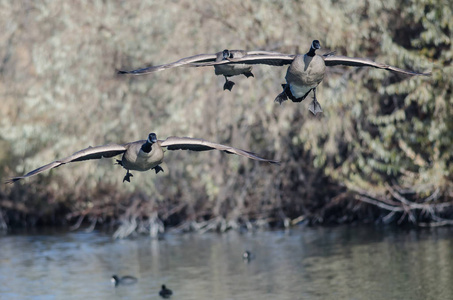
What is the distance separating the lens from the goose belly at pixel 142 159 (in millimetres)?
10211

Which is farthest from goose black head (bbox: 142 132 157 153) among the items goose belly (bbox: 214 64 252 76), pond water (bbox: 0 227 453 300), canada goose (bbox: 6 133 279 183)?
pond water (bbox: 0 227 453 300)

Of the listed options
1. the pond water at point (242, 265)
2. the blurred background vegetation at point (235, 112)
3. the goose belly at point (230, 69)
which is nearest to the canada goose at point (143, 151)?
the goose belly at point (230, 69)

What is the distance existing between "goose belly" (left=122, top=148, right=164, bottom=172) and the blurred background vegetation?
32.9 ft

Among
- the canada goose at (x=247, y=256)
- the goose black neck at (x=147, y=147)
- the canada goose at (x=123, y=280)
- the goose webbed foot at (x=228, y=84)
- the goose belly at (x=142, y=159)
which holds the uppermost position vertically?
the goose webbed foot at (x=228, y=84)

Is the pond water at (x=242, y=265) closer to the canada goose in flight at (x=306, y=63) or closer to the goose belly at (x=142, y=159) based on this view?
the canada goose in flight at (x=306, y=63)

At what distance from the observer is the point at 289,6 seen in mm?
20906

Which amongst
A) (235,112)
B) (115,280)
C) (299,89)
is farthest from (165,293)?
(299,89)

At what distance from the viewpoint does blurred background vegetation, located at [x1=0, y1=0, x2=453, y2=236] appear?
20453mm

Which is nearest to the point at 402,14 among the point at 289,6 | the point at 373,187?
the point at 289,6

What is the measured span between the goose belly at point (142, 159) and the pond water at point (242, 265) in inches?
290

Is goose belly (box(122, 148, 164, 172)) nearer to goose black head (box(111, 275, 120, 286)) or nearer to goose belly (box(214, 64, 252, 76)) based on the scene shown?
goose belly (box(214, 64, 252, 76))

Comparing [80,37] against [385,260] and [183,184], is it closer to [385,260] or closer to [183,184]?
[183,184]

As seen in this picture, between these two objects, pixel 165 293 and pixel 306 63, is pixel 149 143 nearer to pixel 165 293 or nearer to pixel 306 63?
pixel 306 63

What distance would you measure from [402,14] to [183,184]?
25.4ft
